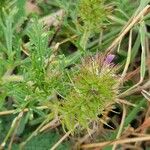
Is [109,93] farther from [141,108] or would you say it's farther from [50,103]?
[141,108]

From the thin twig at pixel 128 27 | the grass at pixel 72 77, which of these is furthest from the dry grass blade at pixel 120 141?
the thin twig at pixel 128 27

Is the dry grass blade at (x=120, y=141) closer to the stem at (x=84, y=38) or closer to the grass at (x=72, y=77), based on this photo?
the grass at (x=72, y=77)

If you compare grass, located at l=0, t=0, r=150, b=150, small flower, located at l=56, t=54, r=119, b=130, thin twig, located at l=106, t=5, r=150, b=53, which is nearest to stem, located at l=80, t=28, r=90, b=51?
grass, located at l=0, t=0, r=150, b=150

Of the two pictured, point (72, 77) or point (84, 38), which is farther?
A: point (84, 38)

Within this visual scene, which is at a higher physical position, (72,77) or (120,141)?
(72,77)

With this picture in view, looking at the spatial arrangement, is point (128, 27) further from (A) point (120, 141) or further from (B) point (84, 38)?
(A) point (120, 141)

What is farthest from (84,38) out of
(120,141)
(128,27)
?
(120,141)

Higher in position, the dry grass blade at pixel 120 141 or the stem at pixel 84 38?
the stem at pixel 84 38

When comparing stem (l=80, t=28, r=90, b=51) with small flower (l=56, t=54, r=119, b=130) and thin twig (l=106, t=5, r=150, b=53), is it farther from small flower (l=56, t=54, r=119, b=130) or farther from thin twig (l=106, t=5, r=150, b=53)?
small flower (l=56, t=54, r=119, b=130)

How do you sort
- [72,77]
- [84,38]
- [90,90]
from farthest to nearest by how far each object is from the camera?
[84,38], [72,77], [90,90]
